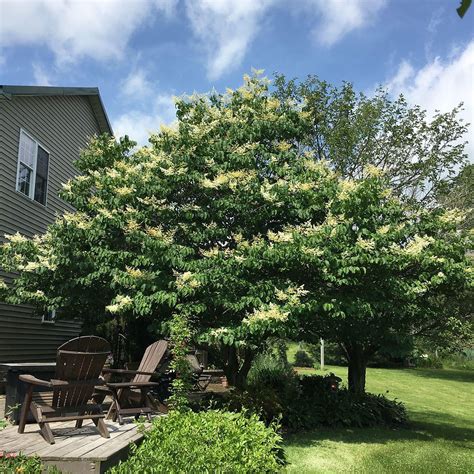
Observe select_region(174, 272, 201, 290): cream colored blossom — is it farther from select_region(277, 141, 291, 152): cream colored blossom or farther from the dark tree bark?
the dark tree bark

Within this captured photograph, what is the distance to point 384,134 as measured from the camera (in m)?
21.1

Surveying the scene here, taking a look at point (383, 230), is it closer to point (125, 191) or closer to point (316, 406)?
point (316, 406)

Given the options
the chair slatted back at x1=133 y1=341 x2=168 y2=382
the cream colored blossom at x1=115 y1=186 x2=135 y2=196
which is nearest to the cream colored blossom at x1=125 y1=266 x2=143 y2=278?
the chair slatted back at x1=133 y1=341 x2=168 y2=382

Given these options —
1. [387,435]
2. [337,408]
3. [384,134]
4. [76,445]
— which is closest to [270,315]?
[76,445]

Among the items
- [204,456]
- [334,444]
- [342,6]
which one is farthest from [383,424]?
[342,6]

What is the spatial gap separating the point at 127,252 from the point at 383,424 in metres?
6.39

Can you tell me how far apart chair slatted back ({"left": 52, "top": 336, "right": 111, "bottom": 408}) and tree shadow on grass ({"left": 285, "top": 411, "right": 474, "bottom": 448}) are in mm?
3625

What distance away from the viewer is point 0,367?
22.8 ft

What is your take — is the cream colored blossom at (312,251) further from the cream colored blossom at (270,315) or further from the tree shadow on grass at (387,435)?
the tree shadow on grass at (387,435)

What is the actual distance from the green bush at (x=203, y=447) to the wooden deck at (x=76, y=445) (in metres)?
0.24

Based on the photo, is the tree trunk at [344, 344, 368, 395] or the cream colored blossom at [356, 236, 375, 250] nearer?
the cream colored blossom at [356, 236, 375, 250]

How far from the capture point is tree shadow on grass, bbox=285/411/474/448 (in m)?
8.56

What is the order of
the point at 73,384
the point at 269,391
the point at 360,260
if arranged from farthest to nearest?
the point at 269,391, the point at 360,260, the point at 73,384

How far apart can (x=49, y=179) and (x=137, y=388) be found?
8.91 metres
